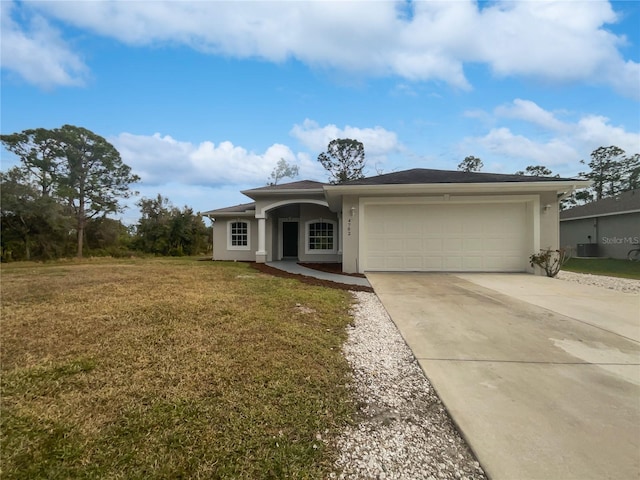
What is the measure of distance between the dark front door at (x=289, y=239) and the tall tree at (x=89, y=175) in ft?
57.1

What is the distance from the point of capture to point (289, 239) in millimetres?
15938

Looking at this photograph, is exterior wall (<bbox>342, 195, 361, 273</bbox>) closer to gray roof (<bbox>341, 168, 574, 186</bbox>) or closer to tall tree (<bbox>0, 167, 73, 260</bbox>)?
gray roof (<bbox>341, 168, 574, 186</bbox>)

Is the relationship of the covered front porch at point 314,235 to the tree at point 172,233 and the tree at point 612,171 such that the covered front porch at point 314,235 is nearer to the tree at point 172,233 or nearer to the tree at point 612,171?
the tree at point 172,233

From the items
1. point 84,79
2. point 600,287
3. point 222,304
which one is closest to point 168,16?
point 84,79

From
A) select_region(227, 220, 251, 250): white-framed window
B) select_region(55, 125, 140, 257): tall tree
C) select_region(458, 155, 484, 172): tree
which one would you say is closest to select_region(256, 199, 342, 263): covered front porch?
select_region(227, 220, 251, 250): white-framed window

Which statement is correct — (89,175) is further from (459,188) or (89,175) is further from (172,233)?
(459,188)

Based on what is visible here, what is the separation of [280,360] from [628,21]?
11439 millimetres

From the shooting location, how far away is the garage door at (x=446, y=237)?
9.97 metres

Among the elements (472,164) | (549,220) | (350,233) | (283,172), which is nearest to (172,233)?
(283,172)

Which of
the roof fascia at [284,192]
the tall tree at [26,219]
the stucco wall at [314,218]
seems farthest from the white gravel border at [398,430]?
the tall tree at [26,219]

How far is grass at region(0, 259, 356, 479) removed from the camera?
174cm

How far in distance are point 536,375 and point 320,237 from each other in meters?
11.5

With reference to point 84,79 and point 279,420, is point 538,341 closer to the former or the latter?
point 279,420

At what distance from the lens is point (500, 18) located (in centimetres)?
810
